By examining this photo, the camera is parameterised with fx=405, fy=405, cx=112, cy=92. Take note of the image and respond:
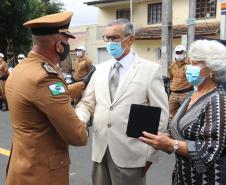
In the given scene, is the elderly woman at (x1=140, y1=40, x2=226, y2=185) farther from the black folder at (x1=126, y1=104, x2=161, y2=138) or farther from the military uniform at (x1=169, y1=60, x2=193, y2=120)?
the military uniform at (x1=169, y1=60, x2=193, y2=120)

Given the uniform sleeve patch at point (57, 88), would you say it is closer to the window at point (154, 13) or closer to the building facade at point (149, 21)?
the building facade at point (149, 21)

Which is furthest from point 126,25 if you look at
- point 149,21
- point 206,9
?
point 149,21

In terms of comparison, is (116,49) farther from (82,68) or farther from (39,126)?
(82,68)

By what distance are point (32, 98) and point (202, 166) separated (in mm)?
1088

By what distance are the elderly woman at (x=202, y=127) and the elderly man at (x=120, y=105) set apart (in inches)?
15.5

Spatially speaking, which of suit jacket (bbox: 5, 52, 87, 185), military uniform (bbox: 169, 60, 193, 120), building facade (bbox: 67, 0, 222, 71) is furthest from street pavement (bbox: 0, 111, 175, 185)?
building facade (bbox: 67, 0, 222, 71)

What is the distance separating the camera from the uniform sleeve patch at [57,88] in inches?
86.7

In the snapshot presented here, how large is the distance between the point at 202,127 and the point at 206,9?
20164 mm

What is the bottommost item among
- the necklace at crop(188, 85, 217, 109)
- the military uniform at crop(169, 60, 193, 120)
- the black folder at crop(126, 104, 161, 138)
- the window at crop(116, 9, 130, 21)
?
the military uniform at crop(169, 60, 193, 120)

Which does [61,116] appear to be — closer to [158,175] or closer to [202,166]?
[202,166]

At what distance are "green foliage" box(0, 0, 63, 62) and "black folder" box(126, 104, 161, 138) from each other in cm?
1970

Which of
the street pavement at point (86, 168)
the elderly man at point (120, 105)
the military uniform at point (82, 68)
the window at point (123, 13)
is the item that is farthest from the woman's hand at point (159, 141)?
the window at point (123, 13)

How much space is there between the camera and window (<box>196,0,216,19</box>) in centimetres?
2117

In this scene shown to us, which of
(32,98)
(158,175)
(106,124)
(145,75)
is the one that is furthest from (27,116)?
(158,175)
